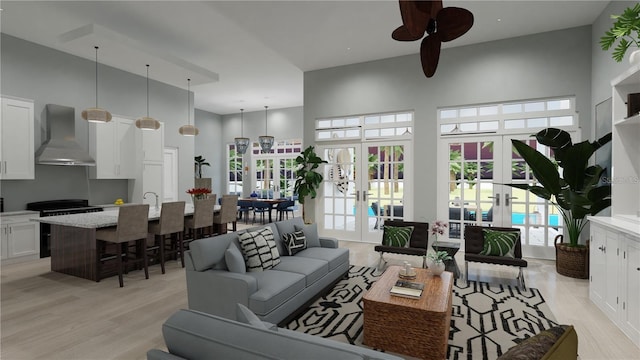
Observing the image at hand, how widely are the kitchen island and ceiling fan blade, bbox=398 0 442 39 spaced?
431 centimetres

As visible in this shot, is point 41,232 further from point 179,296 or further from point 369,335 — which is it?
point 369,335

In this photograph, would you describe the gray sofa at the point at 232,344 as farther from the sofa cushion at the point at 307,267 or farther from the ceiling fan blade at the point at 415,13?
the sofa cushion at the point at 307,267

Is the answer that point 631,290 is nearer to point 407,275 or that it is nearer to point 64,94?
point 407,275

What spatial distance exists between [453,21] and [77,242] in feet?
17.0

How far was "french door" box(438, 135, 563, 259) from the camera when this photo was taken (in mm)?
5348

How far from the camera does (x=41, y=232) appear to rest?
5.48 metres

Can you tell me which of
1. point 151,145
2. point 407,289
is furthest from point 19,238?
point 407,289

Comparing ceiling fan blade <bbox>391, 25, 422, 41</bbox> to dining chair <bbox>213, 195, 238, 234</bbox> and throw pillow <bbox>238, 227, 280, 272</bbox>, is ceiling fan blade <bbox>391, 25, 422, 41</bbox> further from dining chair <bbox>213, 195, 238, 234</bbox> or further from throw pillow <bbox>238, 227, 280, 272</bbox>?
dining chair <bbox>213, 195, 238, 234</bbox>

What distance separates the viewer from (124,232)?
4.18 metres

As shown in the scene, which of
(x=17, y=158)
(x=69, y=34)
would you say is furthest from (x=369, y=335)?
(x=17, y=158)

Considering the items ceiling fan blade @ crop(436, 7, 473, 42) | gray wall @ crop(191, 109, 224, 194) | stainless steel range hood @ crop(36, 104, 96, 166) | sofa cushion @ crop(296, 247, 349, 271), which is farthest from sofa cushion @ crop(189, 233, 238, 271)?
gray wall @ crop(191, 109, 224, 194)

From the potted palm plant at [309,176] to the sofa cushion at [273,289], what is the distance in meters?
3.67

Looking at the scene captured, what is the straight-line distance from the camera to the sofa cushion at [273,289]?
102 inches

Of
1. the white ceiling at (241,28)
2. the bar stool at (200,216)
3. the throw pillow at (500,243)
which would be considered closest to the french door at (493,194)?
the throw pillow at (500,243)
